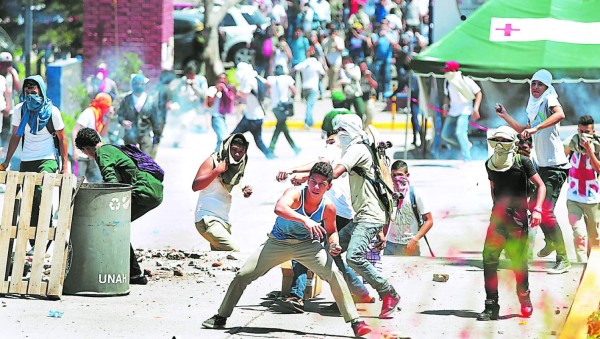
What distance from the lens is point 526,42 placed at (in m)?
18.8

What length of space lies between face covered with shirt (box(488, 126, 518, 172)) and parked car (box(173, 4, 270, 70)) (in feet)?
65.0

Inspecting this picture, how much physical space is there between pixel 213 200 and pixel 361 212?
2.26m

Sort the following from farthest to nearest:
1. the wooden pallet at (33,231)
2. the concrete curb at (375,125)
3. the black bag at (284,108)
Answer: the concrete curb at (375,125)
the black bag at (284,108)
the wooden pallet at (33,231)

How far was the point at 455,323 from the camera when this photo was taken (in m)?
9.27

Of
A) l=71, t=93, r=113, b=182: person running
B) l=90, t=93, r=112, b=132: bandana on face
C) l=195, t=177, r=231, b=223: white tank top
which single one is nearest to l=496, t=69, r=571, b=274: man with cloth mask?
l=195, t=177, r=231, b=223: white tank top

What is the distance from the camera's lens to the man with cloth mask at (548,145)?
36.5ft

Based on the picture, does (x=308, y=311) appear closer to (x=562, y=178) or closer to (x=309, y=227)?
(x=309, y=227)

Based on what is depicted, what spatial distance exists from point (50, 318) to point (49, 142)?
2.34m

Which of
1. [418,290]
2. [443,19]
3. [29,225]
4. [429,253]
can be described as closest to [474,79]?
[443,19]

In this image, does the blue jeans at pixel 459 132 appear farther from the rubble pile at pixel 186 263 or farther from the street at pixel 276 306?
the rubble pile at pixel 186 263

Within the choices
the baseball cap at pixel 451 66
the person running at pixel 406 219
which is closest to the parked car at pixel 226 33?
the baseball cap at pixel 451 66

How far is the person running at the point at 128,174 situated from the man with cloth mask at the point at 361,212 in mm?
1695

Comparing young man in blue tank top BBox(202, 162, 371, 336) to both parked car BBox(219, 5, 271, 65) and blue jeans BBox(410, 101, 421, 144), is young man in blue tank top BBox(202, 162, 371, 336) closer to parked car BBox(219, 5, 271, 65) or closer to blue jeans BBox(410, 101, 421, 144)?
blue jeans BBox(410, 101, 421, 144)

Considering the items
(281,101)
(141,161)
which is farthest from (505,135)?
(281,101)
